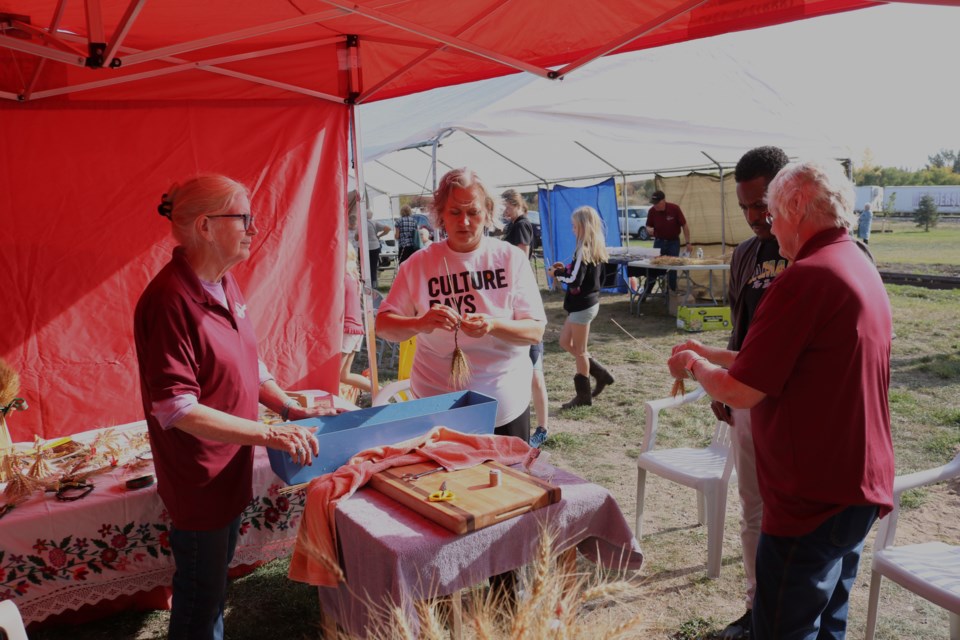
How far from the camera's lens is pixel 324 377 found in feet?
13.6

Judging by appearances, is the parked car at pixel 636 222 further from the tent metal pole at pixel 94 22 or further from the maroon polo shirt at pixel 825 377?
the maroon polo shirt at pixel 825 377

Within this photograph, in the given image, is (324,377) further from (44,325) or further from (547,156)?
(547,156)

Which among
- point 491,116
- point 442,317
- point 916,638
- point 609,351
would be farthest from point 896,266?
point 442,317

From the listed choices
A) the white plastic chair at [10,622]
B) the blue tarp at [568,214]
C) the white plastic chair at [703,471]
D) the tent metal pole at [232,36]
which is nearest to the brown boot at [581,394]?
the white plastic chair at [703,471]

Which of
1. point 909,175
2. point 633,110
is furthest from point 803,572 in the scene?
point 909,175

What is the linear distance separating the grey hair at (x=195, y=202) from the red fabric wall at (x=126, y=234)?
6.28 ft

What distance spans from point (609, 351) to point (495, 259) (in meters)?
5.92

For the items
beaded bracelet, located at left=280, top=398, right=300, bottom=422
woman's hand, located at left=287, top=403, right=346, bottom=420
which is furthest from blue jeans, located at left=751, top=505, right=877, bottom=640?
beaded bracelet, located at left=280, top=398, right=300, bottom=422

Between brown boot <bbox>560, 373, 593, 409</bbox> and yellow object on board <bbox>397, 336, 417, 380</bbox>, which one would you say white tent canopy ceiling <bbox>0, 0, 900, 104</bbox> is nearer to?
yellow object on board <bbox>397, 336, 417, 380</bbox>

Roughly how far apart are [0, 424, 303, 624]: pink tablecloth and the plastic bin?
0.59m

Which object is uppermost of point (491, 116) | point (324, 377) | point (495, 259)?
point (491, 116)

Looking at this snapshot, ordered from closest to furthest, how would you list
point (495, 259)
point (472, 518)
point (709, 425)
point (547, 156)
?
point (472, 518)
point (495, 259)
point (709, 425)
point (547, 156)

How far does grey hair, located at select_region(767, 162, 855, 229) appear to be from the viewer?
1854 mm

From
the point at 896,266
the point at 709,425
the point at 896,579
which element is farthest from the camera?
the point at 896,266
